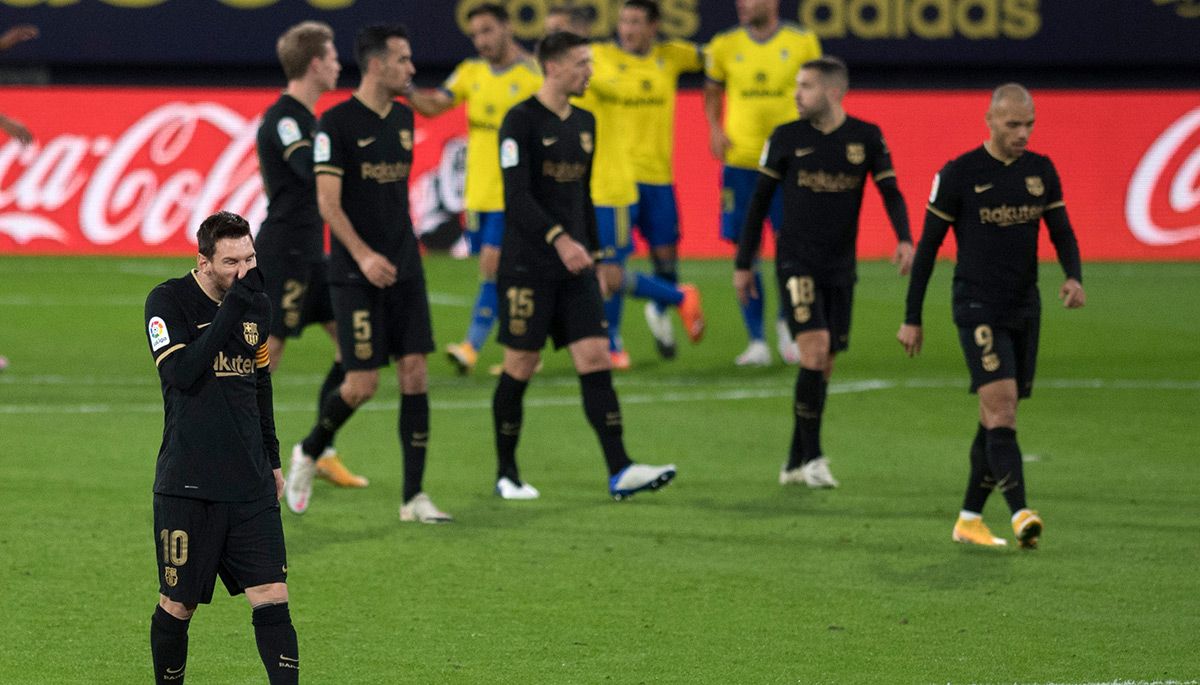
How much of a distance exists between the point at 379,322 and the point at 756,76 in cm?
620

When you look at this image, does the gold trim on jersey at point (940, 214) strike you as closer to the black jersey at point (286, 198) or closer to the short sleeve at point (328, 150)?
the short sleeve at point (328, 150)

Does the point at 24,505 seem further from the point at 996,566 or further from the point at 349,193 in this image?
the point at 996,566

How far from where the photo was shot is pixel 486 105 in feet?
44.0

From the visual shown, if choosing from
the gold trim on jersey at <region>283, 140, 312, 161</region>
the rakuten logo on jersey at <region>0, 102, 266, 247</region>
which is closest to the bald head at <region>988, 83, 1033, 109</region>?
the gold trim on jersey at <region>283, 140, 312, 161</region>

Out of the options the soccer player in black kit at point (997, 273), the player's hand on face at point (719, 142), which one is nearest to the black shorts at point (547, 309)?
the soccer player in black kit at point (997, 273)

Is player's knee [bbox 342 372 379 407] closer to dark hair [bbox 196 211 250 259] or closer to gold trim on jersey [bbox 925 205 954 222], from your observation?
gold trim on jersey [bbox 925 205 954 222]

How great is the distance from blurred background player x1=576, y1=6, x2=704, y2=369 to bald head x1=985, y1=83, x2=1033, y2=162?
4.87m

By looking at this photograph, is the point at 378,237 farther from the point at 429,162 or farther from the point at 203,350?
the point at 429,162

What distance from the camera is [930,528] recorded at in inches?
331

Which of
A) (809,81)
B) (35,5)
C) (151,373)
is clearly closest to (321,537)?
(809,81)

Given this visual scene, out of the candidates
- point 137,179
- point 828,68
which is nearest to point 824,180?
point 828,68

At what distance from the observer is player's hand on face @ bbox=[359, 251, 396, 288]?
8234 millimetres

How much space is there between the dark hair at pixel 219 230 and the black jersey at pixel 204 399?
0.49 feet

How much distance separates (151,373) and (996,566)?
24.2 ft
